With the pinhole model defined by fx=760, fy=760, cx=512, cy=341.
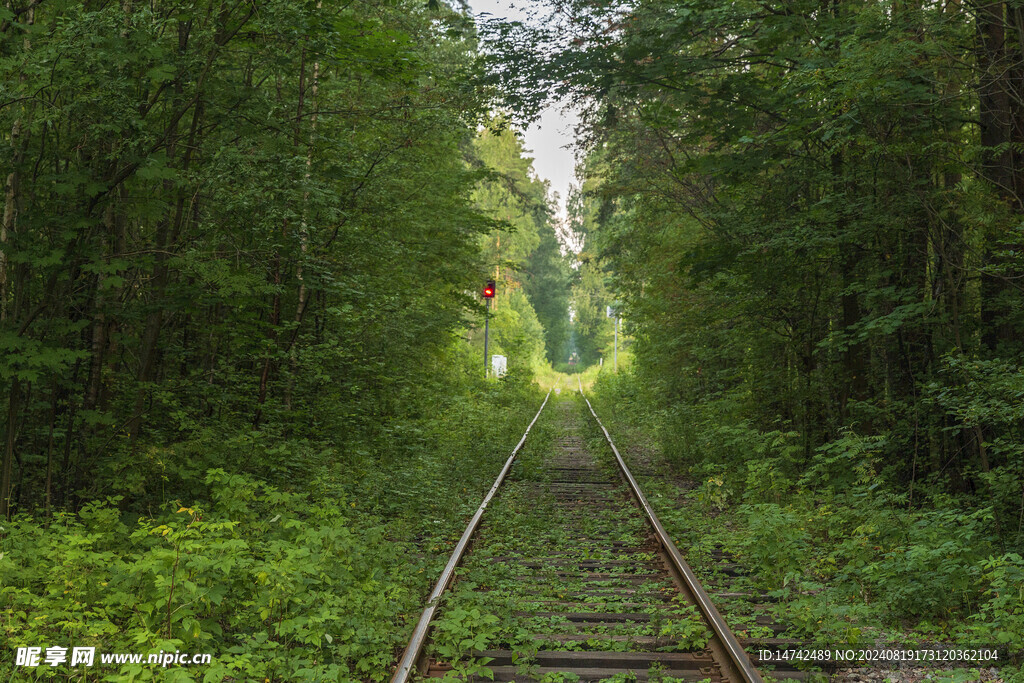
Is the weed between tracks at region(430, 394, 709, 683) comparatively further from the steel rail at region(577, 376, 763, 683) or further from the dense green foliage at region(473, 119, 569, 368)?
the dense green foliage at region(473, 119, 569, 368)

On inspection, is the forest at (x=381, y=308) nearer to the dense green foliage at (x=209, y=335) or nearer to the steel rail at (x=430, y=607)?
the dense green foliage at (x=209, y=335)

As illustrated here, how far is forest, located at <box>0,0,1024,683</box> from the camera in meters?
6.03

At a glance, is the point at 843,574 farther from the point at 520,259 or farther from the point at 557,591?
the point at 520,259

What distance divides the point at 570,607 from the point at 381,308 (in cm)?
876

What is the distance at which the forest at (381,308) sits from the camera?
6031 mm

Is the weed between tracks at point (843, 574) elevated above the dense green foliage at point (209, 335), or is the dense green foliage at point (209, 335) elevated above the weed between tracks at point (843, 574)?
the dense green foliage at point (209, 335)

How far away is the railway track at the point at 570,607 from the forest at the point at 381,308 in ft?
1.12

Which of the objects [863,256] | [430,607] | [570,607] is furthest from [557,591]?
[863,256]

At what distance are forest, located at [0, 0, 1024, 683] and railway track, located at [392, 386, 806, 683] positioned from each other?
340mm

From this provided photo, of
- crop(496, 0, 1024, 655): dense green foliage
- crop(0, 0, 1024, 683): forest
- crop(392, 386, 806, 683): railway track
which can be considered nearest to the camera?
crop(392, 386, 806, 683): railway track

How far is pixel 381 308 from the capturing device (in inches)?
558

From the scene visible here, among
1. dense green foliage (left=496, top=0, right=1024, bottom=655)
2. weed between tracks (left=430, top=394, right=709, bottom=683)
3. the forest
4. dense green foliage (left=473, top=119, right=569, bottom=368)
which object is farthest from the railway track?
dense green foliage (left=473, top=119, right=569, bottom=368)

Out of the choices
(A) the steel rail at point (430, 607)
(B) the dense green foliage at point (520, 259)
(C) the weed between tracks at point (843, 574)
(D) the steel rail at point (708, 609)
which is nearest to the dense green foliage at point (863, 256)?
(C) the weed between tracks at point (843, 574)

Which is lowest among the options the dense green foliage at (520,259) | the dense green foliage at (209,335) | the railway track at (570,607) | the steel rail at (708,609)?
the railway track at (570,607)
